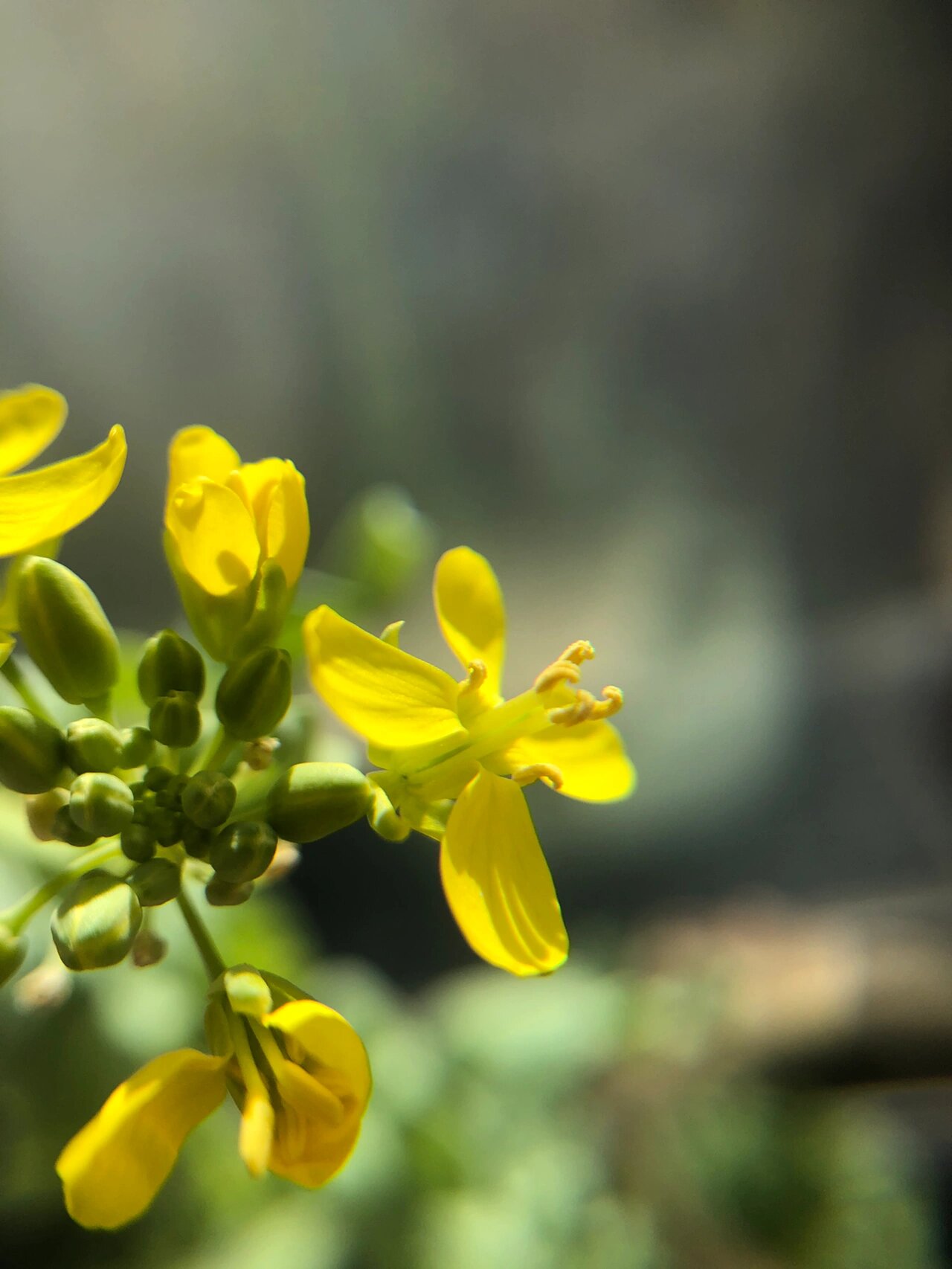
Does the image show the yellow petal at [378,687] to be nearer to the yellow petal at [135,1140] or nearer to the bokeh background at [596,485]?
the yellow petal at [135,1140]

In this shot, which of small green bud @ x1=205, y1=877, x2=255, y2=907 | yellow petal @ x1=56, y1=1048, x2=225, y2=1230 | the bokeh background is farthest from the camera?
the bokeh background

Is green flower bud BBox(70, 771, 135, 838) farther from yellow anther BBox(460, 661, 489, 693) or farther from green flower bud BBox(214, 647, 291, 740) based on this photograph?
yellow anther BBox(460, 661, 489, 693)

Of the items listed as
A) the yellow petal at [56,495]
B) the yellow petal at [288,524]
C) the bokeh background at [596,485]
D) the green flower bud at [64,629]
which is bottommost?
the bokeh background at [596,485]

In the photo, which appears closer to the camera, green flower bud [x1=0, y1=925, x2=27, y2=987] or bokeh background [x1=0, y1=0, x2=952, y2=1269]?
green flower bud [x1=0, y1=925, x2=27, y2=987]

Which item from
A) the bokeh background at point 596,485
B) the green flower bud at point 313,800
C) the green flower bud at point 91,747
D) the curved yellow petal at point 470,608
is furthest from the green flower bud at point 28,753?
the bokeh background at point 596,485

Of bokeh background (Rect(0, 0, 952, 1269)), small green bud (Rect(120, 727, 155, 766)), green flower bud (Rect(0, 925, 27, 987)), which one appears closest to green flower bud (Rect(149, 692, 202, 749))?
small green bud (Rect(120, 727, 155, 766))
